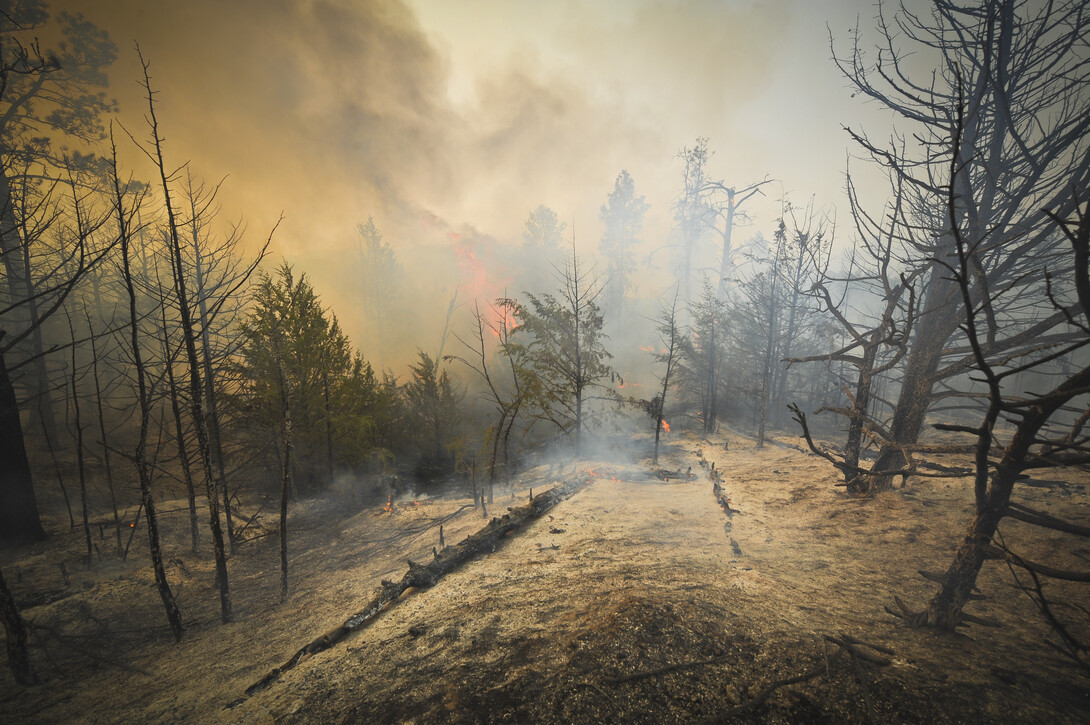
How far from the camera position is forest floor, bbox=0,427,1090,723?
3623 mm

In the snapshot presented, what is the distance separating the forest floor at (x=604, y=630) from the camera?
11.9ft

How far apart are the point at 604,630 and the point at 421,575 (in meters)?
3.52

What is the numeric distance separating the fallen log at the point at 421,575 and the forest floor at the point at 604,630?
18 centimetres

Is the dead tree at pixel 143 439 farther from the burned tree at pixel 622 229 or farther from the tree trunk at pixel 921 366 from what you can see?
the burned tree at pixel 622 229

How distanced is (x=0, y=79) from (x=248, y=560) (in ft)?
33.9

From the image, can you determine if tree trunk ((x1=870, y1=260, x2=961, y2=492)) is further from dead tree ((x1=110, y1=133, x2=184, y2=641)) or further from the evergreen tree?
the evergreen tree

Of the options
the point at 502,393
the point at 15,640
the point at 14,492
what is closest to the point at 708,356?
the point at 502,393

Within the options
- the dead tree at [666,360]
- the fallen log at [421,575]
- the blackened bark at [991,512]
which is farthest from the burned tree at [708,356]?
the blackened bark at [991,512]

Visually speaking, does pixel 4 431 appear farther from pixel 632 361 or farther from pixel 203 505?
pixel 632 361

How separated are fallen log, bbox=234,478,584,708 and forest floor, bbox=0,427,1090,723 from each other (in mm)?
184

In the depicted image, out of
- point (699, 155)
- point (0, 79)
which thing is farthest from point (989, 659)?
point (699, 155)

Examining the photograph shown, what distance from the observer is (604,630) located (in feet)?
14.7

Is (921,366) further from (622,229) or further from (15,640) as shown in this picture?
(622,229)

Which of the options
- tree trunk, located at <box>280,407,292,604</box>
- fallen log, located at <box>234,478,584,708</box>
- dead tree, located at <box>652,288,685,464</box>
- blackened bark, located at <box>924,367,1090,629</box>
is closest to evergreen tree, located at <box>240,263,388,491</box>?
tree trunk, located at <box>280,407,292,604</box>
